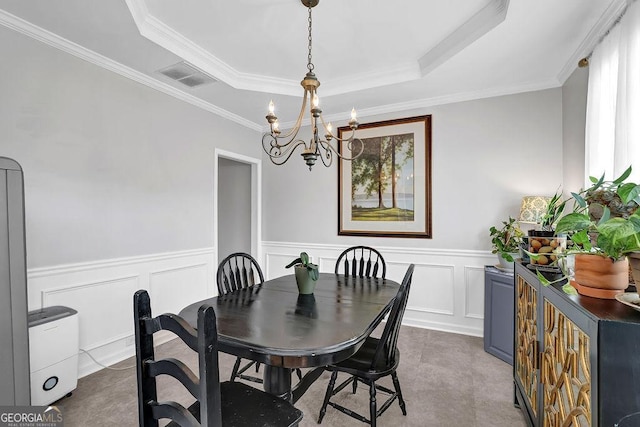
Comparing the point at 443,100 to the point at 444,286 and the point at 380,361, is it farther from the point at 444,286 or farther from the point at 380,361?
the point at 380,361

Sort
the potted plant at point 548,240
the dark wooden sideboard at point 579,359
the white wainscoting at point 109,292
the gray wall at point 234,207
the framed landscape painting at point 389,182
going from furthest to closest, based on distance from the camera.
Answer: the gray wall at point 234,207 → the framed landscape painting at point 389,182 → the white wainscoting at point 109,292 → the potted plant at point 548,240 → the dark wooden sideboard at point 579,359

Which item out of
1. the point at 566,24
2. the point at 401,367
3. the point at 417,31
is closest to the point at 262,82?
the point at 417,31

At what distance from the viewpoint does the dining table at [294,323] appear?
50.5 inches

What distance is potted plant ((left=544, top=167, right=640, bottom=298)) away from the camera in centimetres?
90

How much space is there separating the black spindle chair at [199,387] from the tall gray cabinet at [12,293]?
102 cm

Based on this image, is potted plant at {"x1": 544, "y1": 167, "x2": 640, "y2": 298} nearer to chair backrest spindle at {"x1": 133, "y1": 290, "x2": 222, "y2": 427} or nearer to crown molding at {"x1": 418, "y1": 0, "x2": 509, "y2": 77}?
chair backrest spindle at {"x1": 133, "y1": 290, "x2": 222, "y2": 427}

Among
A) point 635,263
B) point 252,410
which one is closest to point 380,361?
point 252,410

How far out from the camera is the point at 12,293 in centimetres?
157

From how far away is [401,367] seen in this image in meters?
2.62

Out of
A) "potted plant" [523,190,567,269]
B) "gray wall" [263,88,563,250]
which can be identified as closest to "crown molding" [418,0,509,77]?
"gray wall" [263,88,563,250]

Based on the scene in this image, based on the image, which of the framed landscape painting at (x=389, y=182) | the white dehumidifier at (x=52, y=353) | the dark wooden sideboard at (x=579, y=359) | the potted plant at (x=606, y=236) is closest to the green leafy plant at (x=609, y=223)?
the potted plant at (x=606, y=236)

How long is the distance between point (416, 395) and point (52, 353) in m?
2.53

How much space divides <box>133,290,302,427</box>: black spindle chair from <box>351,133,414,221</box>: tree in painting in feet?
9.05

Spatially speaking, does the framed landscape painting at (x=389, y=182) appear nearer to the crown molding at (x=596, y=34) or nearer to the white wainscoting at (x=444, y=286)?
the white wainscoting at (x=444, y=286)
